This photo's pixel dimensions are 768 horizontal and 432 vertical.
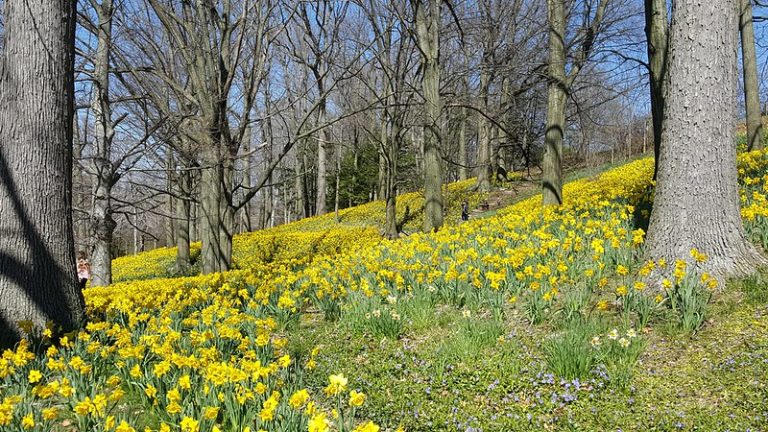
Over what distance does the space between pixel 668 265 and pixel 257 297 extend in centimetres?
401

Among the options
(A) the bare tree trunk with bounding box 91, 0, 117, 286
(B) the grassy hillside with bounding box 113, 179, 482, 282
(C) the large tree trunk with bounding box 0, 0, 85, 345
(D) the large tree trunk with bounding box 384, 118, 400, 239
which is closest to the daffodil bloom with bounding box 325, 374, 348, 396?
(C) the large tree trunk with bounding box 0, 0, 85, 345

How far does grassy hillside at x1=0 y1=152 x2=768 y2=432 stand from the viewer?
2.77 m

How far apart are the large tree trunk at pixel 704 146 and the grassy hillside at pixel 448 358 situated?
276 mm

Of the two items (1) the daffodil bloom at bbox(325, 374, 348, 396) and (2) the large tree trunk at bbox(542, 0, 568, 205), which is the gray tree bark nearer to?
(2) the large tree trunk at bbox(542, 0, 568, 205)

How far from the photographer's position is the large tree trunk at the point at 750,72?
12312mm

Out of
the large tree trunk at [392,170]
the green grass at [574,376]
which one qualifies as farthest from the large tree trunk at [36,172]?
the large tree trunk at [392,170]

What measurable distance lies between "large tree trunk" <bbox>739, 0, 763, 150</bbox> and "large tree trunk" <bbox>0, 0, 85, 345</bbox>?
14.7 metres

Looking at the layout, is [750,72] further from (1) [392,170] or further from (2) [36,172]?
(2) [36,172]

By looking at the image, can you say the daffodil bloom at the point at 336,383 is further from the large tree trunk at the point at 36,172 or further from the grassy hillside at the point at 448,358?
the large tree trunk at the point at 36,172

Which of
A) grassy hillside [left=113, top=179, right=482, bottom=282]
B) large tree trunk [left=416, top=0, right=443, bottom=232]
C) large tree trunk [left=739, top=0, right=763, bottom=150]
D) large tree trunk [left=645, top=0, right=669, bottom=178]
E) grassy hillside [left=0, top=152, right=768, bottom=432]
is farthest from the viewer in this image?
grassy hillside [left=113, top=179, right=482, bottom=282]

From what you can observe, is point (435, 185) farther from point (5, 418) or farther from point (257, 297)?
point (5, 418)

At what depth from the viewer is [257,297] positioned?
16.7 feet

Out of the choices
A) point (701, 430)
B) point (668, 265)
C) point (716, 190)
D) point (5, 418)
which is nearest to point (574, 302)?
point (668, 265)

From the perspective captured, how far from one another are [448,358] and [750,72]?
14.5 meters
